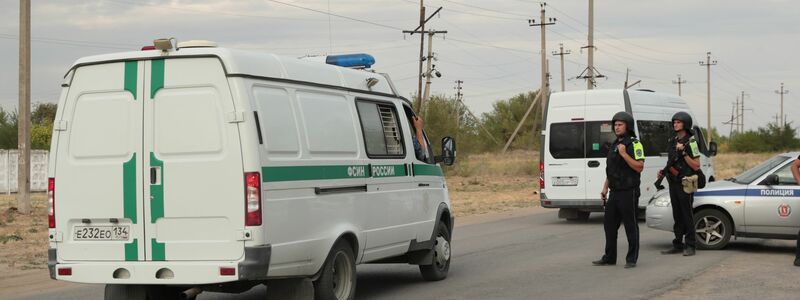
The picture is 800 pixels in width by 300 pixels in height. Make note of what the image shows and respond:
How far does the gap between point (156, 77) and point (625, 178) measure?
615 centimetres

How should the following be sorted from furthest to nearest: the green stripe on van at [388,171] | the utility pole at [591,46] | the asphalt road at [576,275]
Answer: the utility pole at [591,46] → the asphalt road at [576,275] → the green stripe on van at [388,171]

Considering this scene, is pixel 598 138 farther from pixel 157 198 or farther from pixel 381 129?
pixel 157 198

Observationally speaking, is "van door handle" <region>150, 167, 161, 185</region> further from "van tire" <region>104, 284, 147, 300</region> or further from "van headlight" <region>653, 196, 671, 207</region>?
"van headlight" <region>653, 196, 671, 207</region>

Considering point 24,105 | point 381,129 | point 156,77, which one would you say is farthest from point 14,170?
point 156,77

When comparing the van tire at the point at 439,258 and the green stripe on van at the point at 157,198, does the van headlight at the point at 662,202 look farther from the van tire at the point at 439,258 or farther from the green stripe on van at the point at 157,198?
the green stripe on van at the point at 157,198

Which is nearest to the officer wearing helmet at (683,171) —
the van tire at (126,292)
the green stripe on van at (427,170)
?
the green stripe on van at (427,170)

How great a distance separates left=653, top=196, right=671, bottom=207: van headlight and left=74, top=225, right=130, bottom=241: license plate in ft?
28.4

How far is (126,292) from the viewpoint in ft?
27.9

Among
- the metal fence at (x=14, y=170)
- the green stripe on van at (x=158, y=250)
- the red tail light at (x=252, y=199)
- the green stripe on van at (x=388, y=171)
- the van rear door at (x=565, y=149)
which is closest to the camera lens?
the red tail light at (x=252, y=199)

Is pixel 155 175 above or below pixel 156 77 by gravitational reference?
below

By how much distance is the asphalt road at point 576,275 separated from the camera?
10.1 metres

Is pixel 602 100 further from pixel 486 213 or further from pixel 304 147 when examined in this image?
pixel 304 147

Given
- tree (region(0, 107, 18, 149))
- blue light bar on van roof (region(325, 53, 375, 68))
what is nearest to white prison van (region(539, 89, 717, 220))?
blue light bar on van roof (region(325, 53, 375, 68))

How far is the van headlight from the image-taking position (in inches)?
561
